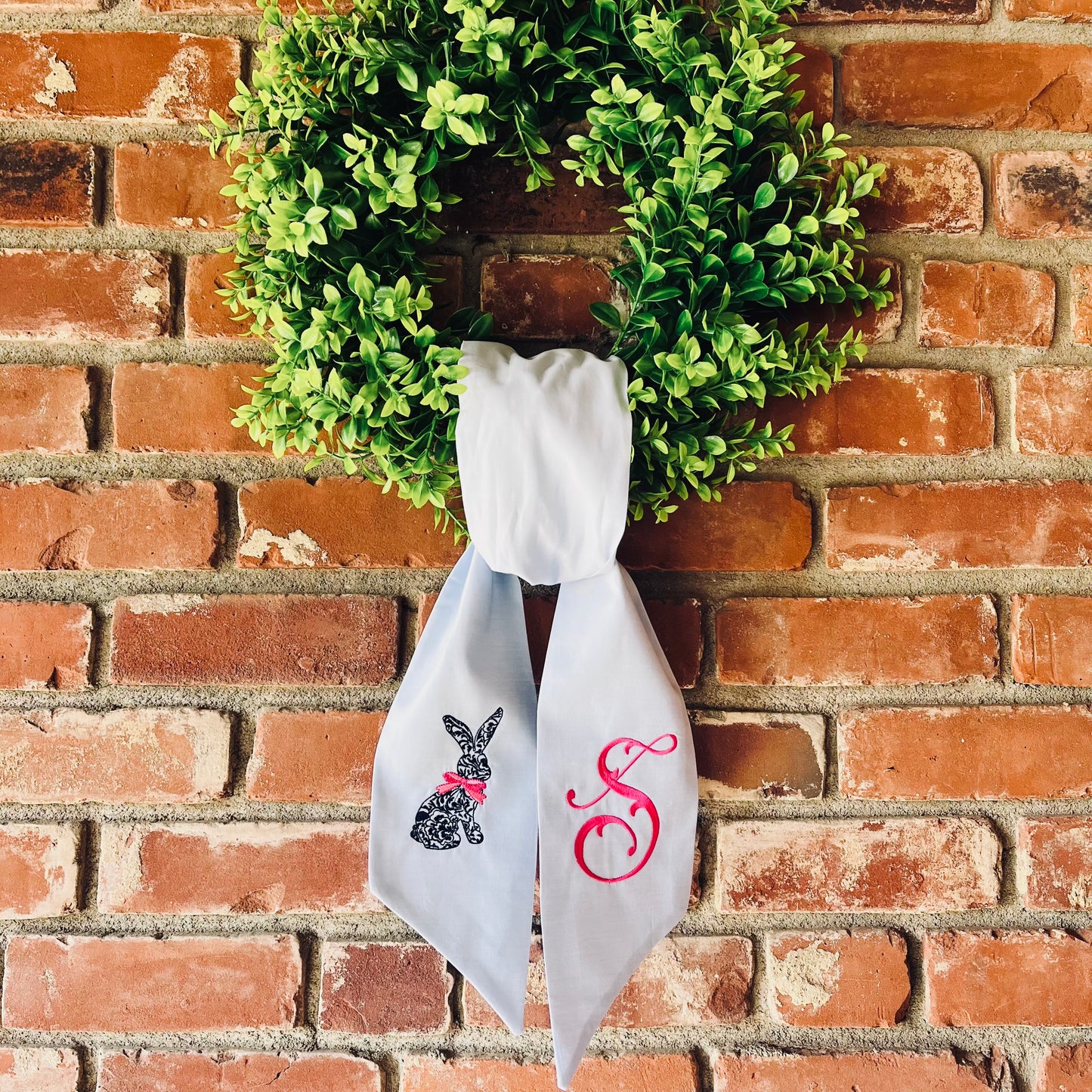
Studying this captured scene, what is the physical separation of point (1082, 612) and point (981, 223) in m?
0.41

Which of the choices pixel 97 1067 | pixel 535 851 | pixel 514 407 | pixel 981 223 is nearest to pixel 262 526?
pixel 514 407

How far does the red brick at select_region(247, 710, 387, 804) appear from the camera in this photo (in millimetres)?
828

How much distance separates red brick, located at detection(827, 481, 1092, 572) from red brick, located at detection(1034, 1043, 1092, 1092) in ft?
1.65

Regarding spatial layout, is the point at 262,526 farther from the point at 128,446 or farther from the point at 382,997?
the point at 382,997

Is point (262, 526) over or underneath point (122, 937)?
over

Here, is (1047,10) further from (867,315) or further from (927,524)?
(927,524)

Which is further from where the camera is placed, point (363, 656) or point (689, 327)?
point (363, 656)

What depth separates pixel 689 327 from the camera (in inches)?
27.5

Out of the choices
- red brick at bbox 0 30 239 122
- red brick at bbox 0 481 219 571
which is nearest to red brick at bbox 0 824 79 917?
red brick at bbox 0 481 219 571

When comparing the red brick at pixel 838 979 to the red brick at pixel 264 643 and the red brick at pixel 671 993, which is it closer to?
the red brick at pixel 671 993

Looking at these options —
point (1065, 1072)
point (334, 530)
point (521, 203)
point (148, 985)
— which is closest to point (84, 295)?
point (334, 530)

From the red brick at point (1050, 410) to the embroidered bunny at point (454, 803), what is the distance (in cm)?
61

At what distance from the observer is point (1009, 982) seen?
84 centimetres

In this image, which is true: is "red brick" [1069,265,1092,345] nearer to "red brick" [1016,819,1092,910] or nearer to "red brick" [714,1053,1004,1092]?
"red brick" [1016,819,1092,910]
